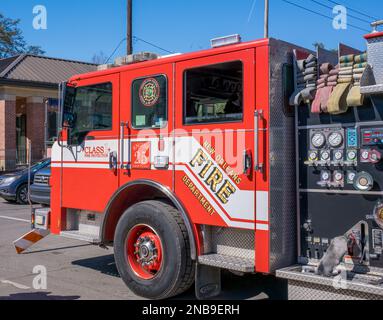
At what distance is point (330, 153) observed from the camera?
4.37 metres

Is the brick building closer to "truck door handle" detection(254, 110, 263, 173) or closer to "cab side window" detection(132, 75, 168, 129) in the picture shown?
"cab side window" detection(132, 75, 168, 129)

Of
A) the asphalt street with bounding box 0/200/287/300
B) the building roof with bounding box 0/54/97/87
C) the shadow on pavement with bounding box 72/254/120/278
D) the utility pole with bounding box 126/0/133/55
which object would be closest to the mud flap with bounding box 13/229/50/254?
the asphalt street with bounding box 0/200/287/300

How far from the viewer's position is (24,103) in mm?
25641

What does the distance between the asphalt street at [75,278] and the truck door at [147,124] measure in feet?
4.54

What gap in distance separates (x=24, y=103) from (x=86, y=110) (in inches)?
810

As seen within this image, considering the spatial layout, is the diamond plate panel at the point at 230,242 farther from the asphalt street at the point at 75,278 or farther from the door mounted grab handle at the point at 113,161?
the door mounted grab handle at the point at 113,161

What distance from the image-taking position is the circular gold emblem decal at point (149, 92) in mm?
5543

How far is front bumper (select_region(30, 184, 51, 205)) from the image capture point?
27.7 ft

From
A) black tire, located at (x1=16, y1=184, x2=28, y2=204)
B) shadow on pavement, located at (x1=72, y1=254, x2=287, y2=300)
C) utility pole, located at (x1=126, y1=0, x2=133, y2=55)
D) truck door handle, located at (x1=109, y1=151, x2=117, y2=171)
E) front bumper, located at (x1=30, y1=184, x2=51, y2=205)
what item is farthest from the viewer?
utility pole, located at (x1=126, y1=0, x2=133, y2=55)

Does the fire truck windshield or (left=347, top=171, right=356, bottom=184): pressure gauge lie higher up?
the fire truck windshield

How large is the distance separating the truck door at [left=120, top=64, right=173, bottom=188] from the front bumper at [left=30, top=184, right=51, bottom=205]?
10.3 ft

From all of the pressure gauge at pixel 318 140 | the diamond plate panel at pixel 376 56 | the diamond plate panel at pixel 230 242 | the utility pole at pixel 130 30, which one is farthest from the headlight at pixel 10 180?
the diamond plate panel at pixel 376 56

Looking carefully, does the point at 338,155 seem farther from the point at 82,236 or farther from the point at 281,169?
the point at 82,236
